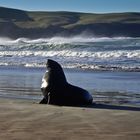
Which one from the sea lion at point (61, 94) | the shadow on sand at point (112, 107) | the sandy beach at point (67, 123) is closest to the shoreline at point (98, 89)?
the sea lion at point (61, 94)

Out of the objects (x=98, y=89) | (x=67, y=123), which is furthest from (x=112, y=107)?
(x=98, y=89)

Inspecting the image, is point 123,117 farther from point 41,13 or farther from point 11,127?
point 41,13

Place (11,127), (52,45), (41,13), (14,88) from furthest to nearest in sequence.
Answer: (41,13) < (52,45) < (14,88) < (11,127)

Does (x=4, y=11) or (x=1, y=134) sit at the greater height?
(x=4, y=11)

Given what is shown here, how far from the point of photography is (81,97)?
1184 centimetres

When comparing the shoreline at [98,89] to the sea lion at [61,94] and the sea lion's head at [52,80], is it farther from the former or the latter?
the sea lion's head at [52,80]

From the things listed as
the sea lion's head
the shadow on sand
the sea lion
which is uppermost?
the sea lion's head

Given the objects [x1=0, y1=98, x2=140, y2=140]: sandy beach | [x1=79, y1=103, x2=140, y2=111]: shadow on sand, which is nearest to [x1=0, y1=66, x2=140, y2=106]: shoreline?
[x1=79, y1=103, x2=140, y2=111]: shadow on sand

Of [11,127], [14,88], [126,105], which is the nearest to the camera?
[11,127]

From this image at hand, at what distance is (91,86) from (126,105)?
4.03m

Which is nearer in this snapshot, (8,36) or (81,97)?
(81,97)

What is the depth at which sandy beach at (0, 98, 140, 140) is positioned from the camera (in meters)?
7.35

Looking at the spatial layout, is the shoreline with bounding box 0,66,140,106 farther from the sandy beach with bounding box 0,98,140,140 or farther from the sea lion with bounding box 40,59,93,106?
the sandy beach with bounding box 0,98,140,140

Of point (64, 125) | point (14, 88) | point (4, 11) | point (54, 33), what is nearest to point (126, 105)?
point (64, 125)
